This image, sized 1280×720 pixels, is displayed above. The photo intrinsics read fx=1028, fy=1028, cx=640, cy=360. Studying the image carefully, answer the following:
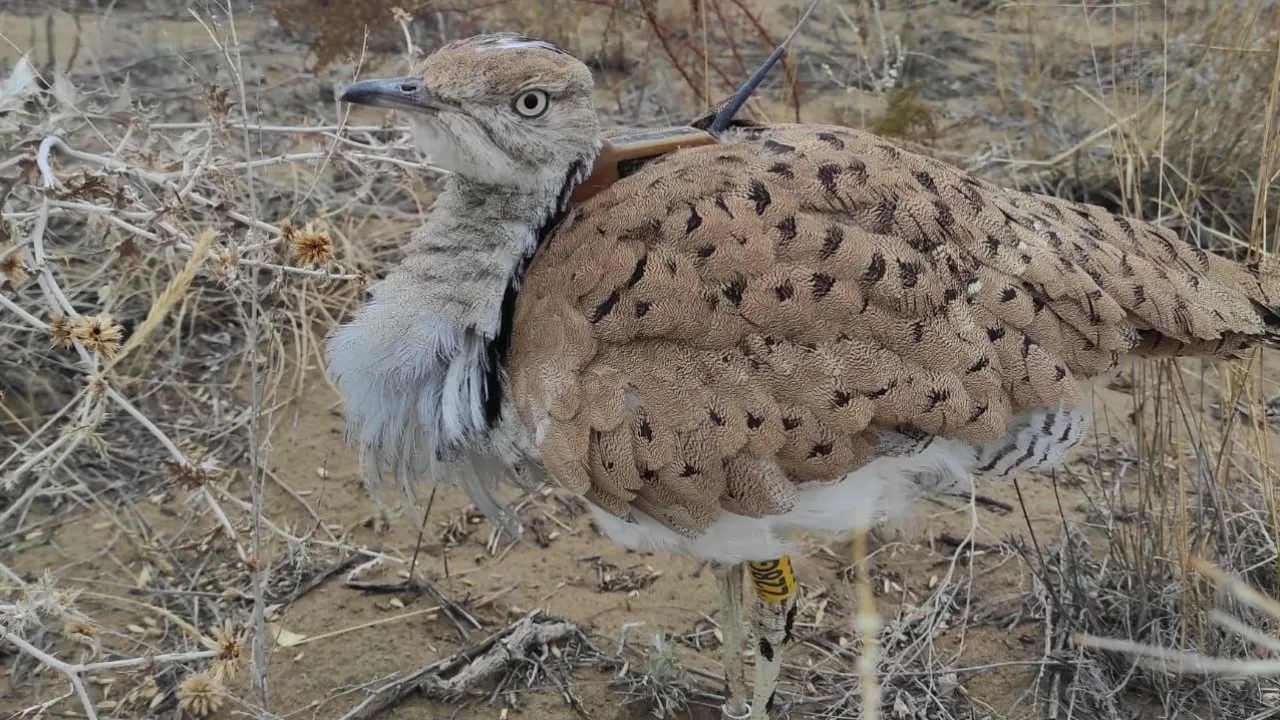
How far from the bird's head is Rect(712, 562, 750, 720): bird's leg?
108cm

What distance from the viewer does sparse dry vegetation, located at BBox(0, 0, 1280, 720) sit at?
2.26m

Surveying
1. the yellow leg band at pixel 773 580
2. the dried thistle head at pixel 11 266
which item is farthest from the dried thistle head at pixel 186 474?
the yellow leg band at pixel 773 580

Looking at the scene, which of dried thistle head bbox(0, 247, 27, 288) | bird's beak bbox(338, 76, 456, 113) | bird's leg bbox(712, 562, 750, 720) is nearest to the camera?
bird's beak bbox(338, 76, 456, 113)

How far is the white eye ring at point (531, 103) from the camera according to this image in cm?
186

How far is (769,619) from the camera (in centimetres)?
232

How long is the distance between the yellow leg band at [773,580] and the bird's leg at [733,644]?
14 cm

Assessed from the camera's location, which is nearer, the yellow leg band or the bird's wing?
the bird's wing

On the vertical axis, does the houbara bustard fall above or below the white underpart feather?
above

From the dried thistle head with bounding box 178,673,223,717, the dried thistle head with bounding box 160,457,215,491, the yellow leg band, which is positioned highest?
the dried thistle head with bounding box 160,457,215,491

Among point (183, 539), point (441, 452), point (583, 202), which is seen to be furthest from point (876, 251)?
point (183, 539)

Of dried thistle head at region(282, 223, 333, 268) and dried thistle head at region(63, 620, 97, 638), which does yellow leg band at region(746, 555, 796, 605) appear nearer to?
dried thistle head at region(282, 223, 333, 268)

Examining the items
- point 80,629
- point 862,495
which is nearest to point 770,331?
point 862,495

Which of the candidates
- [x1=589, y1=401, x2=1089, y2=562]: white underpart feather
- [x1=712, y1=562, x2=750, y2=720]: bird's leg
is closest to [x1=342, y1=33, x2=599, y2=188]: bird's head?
[x1=589, y1=401, x2=1089, y2=562]: white underpart feather

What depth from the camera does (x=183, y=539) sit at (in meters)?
2.95
